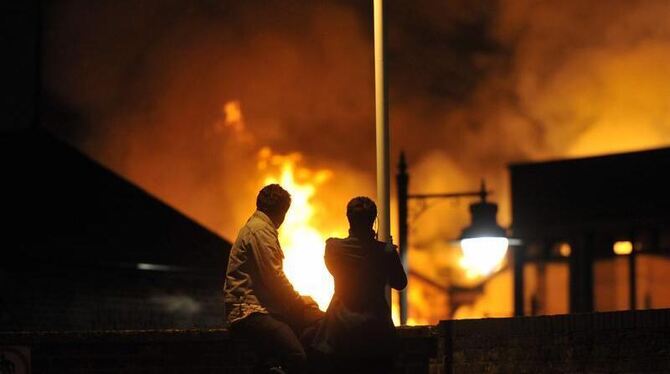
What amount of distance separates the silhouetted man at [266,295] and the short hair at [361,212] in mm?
652

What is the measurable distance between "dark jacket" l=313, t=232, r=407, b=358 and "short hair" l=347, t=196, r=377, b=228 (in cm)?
11

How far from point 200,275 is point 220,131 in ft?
50.4

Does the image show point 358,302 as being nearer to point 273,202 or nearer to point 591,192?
point 273,202

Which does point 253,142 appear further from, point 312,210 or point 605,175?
point 605,175

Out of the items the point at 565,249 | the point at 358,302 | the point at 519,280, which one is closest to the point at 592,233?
the point at 565,249

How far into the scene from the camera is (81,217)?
2698cm

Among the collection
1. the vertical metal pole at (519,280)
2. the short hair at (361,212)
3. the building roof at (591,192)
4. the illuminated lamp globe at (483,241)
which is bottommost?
the short hair at (361,212)

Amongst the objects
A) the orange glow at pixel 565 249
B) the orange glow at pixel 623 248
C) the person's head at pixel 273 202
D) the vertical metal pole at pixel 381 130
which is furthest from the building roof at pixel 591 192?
the person's head at pixel 273 202

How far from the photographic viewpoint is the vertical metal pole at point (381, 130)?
1355 centimetres

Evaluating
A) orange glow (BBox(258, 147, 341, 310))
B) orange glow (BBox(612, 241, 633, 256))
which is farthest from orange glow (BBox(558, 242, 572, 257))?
orange glow (BBox(258, 147, 341, 310))

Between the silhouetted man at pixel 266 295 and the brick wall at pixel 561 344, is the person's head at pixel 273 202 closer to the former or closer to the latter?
the silhouetted man at pixel 266 295

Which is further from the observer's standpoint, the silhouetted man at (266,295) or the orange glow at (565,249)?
the orange glow at (565,249)

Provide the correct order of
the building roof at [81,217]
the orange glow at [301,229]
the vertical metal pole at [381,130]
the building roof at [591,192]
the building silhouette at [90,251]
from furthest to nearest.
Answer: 1. the building roof at [591,192]
2. the orange glow at [301,229]
3. the building roof at [81,217]
4. the building silhouette at [90,251]
5. the vertical metal pole at [381,130]

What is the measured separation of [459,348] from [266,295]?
2196 mm
